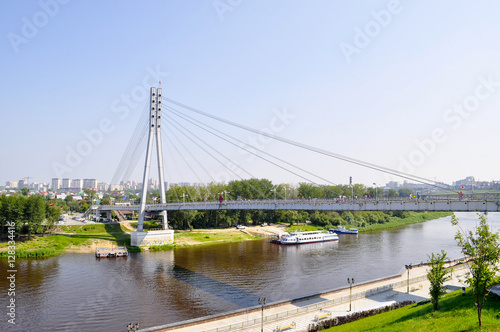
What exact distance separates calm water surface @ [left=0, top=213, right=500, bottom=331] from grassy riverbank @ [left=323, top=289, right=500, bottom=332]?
417 inches

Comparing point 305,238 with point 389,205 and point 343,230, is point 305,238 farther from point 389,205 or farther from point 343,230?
point 389,205

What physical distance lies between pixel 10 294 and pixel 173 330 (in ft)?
60.1

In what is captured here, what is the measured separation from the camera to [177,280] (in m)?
37.7

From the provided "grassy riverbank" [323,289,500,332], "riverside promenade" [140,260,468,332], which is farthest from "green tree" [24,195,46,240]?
"grassy riverbank" [323,289,500,332]

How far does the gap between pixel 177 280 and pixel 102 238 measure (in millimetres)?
28251

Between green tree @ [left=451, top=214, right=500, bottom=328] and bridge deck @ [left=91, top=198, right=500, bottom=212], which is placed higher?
bridge deck @ [left=91, top=198, right=500, bottom=212]

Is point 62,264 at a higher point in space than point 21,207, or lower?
lower

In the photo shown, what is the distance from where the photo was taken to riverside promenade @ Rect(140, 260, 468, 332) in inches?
910

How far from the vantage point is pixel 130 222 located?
252 ft

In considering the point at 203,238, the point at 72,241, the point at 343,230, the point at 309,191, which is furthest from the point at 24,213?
the point at 309,191

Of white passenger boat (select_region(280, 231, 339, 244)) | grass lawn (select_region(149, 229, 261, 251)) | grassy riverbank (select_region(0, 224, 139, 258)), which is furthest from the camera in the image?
white passenger boat (select_region(280, 231, 339, 244))

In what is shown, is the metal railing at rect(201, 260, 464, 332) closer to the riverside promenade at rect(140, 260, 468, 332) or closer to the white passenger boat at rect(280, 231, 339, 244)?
the riverside promenade at rect(140, 260, 468, 332)

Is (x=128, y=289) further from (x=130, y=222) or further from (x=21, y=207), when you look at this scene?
(x=130, y=222)

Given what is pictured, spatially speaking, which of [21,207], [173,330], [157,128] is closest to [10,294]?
[173,330]
